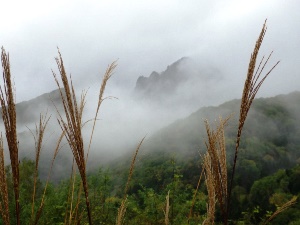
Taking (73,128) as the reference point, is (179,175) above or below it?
below

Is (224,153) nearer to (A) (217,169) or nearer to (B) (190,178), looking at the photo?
(A) (217,169)

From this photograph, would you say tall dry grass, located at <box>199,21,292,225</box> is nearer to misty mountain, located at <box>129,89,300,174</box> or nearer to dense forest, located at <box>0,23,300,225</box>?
dense forest, located at <box>0,23,300,225</box>

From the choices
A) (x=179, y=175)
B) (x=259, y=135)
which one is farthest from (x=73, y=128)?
(x=259, y=135)

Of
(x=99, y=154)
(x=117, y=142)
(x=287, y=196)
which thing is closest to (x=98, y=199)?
(x=287, y=196)

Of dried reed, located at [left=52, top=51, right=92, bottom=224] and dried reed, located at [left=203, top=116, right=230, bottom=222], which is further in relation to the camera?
dried reed, located at [left=203, top=116, right=230, bottom=222]

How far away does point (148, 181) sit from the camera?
54719 millimetres

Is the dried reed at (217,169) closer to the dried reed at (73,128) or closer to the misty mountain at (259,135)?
the dried reed at (73,128)

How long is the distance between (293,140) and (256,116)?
18863 millimetres

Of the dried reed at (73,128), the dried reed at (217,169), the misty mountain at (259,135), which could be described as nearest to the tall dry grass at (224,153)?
the dried reed at (217,169)

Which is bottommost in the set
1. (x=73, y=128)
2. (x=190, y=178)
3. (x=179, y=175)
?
(x=190, y=178)

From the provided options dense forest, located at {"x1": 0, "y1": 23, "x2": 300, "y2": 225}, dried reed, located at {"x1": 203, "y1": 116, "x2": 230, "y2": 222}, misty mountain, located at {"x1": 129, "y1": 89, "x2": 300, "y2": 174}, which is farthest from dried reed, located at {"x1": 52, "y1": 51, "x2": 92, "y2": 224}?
misty mountain, located at {"x1": 129, "y1": 89, "x2": 300, "y2": 174}

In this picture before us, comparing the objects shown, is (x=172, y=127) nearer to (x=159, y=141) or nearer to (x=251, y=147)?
(x=159, y=141)

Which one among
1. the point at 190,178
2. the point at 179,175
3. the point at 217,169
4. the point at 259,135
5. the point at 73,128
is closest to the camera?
the point at 73,128

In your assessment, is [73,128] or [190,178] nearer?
[73,128]
